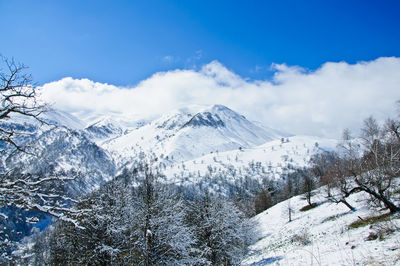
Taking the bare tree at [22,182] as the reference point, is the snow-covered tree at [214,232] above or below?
below

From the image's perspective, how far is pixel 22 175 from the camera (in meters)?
7.44

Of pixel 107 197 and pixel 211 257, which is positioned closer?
pixel 107 197

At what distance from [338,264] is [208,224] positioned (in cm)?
1580

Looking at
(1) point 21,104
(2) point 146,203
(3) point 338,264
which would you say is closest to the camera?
(1) point 21,104

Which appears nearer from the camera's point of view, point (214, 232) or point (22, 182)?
point (22, 182)

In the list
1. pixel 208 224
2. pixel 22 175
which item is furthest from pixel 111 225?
pixel 22 175

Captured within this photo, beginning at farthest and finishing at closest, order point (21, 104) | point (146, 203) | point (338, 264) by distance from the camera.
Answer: point (146, 203), point (338, 264), point (21, 104)

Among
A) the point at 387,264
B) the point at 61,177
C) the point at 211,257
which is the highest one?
the point at 61,177

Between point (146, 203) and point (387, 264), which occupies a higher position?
point (146, 203)

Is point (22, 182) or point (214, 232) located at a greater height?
point (22, 182)

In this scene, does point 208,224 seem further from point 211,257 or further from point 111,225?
point 111,225

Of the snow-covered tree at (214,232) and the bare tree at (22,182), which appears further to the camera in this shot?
the snow-covered tree at (214,232)

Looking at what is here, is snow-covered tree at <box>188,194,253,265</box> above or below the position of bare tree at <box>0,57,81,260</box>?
below

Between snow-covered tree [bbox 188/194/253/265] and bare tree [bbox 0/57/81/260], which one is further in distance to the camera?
snow-covered tree [bbox 188/194/253/265]
